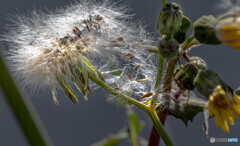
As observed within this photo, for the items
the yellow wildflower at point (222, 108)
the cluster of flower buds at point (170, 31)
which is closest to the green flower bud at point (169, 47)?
the cluster of flower buds at point (170, 31)

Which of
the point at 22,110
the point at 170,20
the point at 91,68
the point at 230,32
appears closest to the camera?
the point at 22,110

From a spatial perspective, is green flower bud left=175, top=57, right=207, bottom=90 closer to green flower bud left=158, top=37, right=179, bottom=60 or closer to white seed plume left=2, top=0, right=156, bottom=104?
green flower bud left=158, top=37, right=179, bottom=60

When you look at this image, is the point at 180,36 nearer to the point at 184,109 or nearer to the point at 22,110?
the point at 184,109

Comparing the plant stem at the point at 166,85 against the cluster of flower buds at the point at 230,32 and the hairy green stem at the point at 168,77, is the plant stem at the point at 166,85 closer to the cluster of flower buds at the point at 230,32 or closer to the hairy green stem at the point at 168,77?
the hairy green stem at the point at 168,77

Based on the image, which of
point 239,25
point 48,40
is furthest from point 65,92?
point 239,25

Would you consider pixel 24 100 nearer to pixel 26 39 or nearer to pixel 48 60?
pixel 48 60

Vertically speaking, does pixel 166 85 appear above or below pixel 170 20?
below

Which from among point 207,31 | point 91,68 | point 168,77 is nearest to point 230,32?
point 207,31
